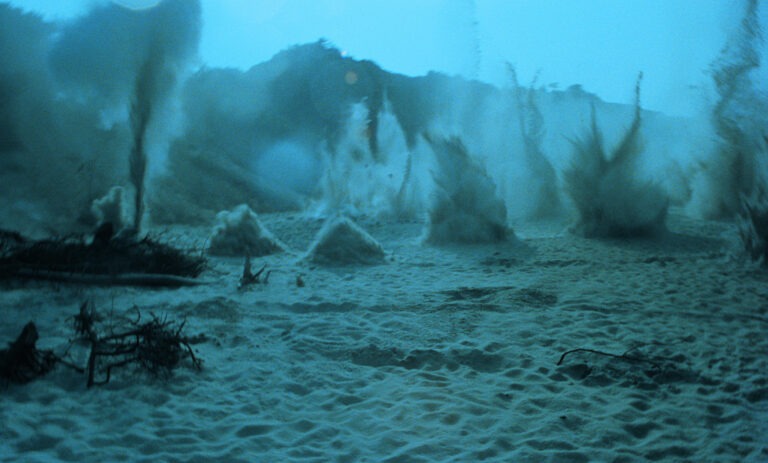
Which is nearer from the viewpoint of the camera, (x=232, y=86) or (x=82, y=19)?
(x=82, y=19)

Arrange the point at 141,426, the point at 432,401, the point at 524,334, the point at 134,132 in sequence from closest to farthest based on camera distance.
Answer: the point at 141,426, the point at 432,401, the point at 524,334, the point at 134,132

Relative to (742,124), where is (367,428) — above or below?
below

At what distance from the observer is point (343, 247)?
10.1 m

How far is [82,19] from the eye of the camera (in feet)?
70.2

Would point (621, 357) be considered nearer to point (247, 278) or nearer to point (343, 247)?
point (247, 278)

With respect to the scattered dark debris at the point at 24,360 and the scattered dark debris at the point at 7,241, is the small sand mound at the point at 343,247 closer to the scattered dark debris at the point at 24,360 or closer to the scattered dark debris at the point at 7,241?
the scattered dark debris at the point at 7,241

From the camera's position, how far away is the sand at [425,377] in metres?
3.20

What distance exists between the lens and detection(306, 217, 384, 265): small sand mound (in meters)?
9.86

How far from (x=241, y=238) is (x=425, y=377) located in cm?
776

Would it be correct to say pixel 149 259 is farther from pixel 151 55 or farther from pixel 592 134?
pixel 592 134

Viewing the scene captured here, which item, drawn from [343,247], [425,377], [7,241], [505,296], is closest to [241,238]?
[343,247]

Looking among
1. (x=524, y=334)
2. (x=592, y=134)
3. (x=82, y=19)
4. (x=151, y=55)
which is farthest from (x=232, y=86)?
(x=524, y=334)

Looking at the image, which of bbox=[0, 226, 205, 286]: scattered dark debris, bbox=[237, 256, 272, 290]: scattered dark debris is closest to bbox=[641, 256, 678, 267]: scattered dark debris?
bbox=[237, 256, 272, 290]: scattered dark debris

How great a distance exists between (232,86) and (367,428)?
48.1 metres
